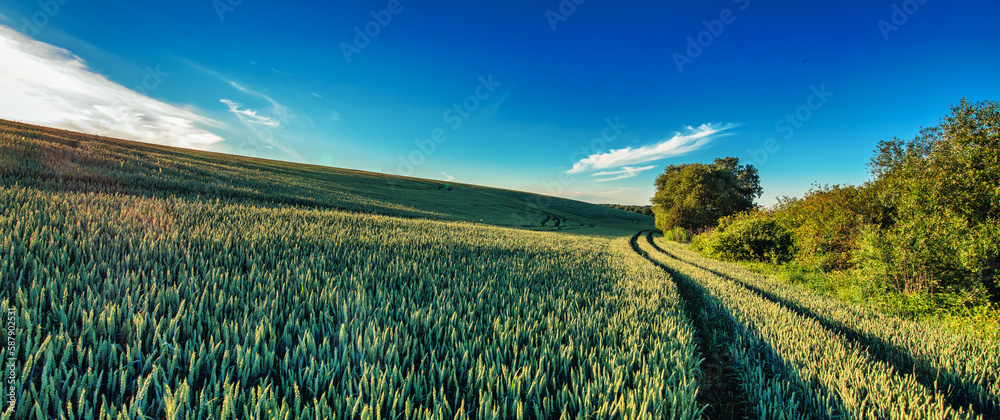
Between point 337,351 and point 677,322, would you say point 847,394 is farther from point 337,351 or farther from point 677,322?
point 337,351

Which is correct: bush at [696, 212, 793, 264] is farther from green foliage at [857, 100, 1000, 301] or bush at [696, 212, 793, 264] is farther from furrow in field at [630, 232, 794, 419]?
furrow in field at [630, 232, 794, 419]

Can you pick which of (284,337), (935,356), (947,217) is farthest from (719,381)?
(947,217)

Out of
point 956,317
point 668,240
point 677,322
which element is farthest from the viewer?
point 668,240

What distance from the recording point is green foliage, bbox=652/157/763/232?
117 feet

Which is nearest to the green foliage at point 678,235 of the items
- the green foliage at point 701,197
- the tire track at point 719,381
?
the green foliage at point 701,197

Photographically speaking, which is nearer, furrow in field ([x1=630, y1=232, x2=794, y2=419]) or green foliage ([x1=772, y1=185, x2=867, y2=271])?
furrow in field ([x1=630, y1=232, x2=794, y2=419])

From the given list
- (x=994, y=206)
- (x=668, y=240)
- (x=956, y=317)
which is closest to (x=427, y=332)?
(x=956, y=317)

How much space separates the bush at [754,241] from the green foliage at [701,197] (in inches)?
543

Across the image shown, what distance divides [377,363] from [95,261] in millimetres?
3033

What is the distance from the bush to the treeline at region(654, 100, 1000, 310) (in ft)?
8.62

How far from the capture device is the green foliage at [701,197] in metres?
35.7

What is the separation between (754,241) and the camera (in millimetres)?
19828

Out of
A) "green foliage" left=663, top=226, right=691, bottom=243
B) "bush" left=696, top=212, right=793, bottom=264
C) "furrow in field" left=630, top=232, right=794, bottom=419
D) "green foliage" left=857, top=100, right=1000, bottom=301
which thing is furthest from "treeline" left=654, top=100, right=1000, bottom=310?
"green foliage" left=663, top=226, right=691, bottom=243

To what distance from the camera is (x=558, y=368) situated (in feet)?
7.21
